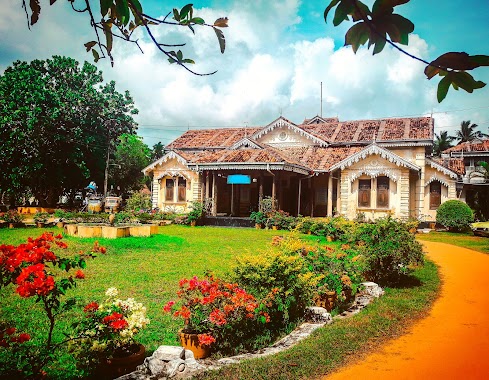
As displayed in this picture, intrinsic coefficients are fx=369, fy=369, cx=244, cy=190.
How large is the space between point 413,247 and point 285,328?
13.7 ft

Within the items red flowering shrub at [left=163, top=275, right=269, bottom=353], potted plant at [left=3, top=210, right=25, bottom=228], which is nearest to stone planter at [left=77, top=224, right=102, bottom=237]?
potted plant at [left=3, top=210, right=25, bottom=228]

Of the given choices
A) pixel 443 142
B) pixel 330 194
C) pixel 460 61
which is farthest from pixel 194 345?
pixel 443 142

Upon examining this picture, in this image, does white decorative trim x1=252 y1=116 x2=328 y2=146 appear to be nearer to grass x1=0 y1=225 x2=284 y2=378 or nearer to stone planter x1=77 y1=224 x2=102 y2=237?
grass x1=0 y1=225 x2=284 y2=378

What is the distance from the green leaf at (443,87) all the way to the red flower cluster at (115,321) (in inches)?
142

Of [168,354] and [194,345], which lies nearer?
[168,354]

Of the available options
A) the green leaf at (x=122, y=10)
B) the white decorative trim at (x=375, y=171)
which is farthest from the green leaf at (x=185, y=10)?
the white decorative trim at (x=375, y=171)

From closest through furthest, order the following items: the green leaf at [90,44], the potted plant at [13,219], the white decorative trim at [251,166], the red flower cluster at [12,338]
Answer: the green leaf at [90,44] → the red flower cluster at [12,338] → the potted plant at [13,219] → the white decorative trim at [251,166]

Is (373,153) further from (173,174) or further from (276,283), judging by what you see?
(276,283)

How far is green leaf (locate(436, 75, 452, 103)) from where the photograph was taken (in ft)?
4.53

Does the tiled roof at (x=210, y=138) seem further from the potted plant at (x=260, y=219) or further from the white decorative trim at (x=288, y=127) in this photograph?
the potted plant at (x=260, y=219)

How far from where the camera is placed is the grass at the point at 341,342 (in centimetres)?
399

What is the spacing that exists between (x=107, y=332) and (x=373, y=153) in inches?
790

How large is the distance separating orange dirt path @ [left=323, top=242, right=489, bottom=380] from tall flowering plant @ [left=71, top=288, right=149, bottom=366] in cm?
225

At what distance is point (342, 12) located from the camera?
1.44 metres
